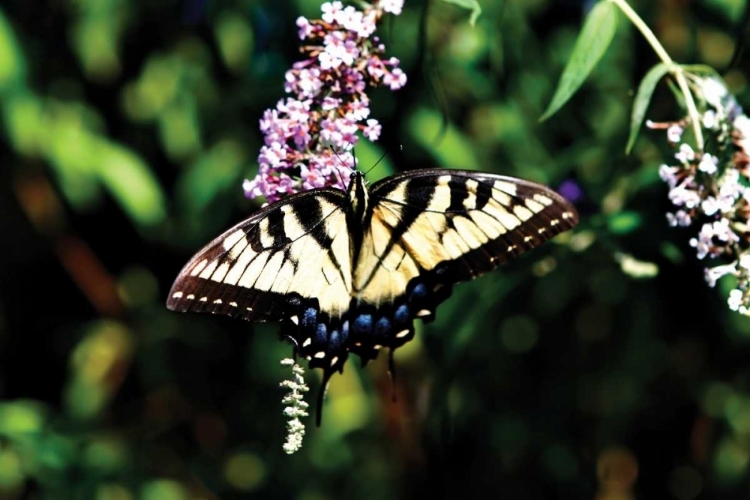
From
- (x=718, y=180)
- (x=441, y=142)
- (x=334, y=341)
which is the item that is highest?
(x=441, y=142)

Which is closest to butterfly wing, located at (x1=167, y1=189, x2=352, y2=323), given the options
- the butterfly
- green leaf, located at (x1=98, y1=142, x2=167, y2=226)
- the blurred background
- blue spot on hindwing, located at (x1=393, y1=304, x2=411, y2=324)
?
the butterfly

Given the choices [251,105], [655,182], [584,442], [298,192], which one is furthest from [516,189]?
[584,442]

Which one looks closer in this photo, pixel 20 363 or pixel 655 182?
pixel 655 182

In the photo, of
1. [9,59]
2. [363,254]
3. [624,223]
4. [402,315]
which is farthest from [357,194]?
[9,59]

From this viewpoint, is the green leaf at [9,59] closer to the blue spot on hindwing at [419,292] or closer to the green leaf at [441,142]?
the green leaf at [441,142]

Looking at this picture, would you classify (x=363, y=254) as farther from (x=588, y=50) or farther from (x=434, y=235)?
(x=588, y=50)

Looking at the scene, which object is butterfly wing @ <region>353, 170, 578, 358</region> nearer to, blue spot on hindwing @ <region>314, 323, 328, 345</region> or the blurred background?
blue spot on hindwing @ <region>314, 323, 328, 345</region>

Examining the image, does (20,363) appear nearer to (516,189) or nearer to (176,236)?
(176,236)
